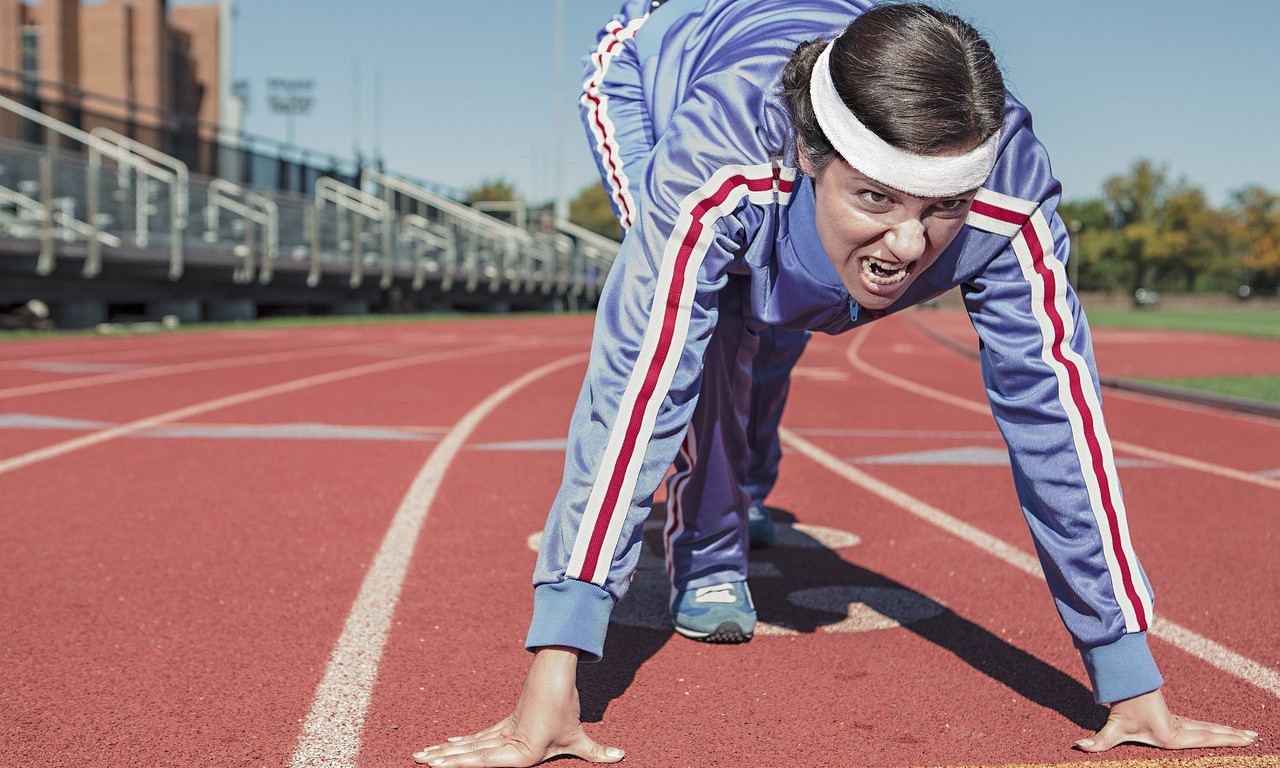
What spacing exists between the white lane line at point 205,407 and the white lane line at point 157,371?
1216 millimetres

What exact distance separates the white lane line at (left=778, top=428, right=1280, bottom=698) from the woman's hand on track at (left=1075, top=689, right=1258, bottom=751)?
1.56 ft

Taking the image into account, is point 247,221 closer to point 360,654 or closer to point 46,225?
point 46,225

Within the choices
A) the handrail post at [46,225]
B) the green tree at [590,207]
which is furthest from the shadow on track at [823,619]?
the green tree at [590,207]

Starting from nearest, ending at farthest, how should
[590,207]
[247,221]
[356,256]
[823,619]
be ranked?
[823,619], [247,221], [356,256], [590,207]

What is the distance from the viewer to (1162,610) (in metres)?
3.66

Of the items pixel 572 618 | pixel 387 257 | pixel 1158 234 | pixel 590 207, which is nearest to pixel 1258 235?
pixel 1158 234

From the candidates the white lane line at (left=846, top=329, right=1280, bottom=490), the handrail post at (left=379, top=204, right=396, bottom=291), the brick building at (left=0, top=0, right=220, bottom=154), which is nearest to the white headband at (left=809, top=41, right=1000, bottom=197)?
the white lane line at (left=846, top=329, right=1280, bottom=490)

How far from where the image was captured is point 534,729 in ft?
7.49

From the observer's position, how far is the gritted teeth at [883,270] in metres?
2.28

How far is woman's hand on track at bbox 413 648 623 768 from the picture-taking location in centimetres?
228

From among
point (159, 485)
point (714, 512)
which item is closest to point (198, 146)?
point (159, 485)

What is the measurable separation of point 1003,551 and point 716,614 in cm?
162

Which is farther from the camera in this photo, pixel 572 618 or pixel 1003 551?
pixel 1003 551

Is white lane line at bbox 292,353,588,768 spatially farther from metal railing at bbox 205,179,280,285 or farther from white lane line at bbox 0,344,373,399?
metal railing at bbox 205,179,280,285
